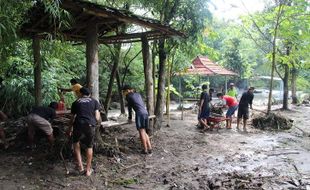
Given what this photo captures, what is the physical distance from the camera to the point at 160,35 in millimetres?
9672

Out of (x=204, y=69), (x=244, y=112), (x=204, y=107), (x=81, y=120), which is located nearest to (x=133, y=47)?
(x=204, y=107)

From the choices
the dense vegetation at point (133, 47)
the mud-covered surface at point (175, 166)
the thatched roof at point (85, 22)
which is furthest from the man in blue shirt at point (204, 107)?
the thatched roof at point (85, 22)

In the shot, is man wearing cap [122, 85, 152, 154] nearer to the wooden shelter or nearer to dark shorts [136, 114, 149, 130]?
dark shorts [136, 114, 149, 130]

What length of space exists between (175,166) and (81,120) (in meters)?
2.48

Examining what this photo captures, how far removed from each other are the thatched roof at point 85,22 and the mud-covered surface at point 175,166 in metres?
2.87

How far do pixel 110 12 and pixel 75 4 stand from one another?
2.67 ft

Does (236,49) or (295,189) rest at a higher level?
(236,49)

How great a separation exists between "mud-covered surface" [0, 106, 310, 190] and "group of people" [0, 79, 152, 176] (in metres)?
0.36

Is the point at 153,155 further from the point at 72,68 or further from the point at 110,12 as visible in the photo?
the point at 72,68

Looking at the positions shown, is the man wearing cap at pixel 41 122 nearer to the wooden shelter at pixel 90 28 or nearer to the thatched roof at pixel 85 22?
the wooden shelter at pixel 90 28

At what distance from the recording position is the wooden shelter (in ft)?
22.7

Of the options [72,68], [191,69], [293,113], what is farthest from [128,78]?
[293,113]

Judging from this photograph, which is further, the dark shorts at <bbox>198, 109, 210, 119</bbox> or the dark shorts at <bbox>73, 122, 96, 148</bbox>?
the dark shorts at <bbox>198, 109, 210, 119</bbox>

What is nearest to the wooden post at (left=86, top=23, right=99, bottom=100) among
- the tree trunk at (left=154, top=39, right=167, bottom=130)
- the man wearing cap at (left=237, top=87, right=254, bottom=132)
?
the tree trunk at (left=154, top=39, right=167, bottom=130)
